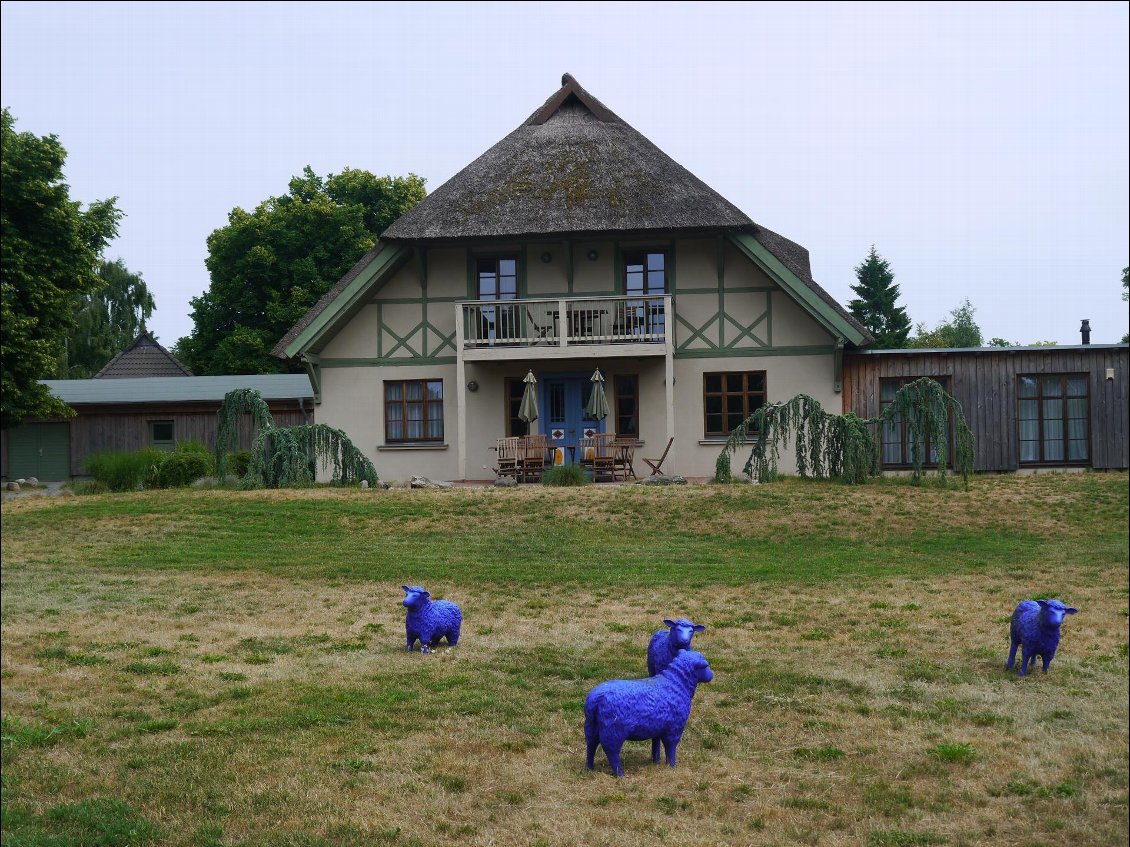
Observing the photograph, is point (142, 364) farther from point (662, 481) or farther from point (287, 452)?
point (662, 481)

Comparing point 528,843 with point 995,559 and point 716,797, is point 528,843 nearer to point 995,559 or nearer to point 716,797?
point 716,797

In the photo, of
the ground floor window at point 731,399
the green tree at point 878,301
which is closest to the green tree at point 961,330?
the green tree at point 878,301

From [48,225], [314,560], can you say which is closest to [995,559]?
[314,560]

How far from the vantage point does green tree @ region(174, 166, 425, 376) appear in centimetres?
4362

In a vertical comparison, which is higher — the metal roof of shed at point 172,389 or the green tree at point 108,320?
the green tree at point 108,320

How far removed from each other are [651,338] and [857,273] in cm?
3228

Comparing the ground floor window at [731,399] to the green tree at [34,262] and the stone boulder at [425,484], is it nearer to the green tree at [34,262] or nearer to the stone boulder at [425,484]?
the stone boulder at [425,484]

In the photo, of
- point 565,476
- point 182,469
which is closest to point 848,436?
point 565,476

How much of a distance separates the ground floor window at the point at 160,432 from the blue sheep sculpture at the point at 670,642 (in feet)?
87.2

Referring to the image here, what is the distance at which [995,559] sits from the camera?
52.3ft

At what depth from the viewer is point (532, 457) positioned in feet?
80.9

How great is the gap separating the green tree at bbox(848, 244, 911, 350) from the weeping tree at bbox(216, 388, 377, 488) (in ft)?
115

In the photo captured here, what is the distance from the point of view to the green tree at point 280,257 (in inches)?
1718

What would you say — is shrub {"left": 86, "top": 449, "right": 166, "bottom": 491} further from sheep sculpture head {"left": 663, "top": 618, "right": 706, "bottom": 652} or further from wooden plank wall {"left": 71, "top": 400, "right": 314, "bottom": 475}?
sheep sculpture head {"left": 663, "top": 618, "right": 706, "bottom": 652}
